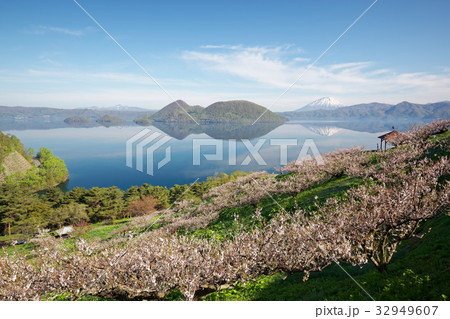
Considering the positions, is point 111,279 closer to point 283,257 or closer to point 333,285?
point 283,257

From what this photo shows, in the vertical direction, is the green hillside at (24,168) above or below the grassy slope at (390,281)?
below

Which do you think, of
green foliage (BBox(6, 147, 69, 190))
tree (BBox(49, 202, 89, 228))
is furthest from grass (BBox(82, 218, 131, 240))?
green foliage (BBox(6, 147, 69, 190))

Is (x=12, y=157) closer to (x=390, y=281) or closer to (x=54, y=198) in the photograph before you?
(x=54, y=198)

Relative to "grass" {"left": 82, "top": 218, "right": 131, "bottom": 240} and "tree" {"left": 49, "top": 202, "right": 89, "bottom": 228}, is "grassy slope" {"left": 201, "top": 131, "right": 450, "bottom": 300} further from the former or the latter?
"tree" {"left": 49, "top": 202, "right": 89, "bottom": 228}

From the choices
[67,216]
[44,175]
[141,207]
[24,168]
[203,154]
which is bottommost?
[141,207]

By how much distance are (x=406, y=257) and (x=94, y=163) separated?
6087 inches

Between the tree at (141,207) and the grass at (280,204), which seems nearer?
the grass at (280,204)

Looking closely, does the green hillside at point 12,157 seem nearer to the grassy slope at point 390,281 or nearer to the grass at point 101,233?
the grass at point 101,233

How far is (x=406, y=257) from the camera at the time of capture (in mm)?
8148

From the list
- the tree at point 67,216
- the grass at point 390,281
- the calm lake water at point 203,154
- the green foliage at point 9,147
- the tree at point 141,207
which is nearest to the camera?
the grass at point 390,281

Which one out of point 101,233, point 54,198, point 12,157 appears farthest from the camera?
point 12,157

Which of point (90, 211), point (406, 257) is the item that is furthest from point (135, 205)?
point (406, 257)

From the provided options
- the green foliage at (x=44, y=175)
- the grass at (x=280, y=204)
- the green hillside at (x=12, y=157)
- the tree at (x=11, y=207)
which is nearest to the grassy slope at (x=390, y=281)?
the grass at (x=280, y=204)

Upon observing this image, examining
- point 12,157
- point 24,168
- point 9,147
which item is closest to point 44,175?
point 24,168
